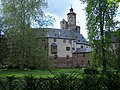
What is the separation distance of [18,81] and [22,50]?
4408cm

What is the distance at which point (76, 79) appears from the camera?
9.49m

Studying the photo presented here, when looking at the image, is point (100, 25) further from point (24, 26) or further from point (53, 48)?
point (53, 48)

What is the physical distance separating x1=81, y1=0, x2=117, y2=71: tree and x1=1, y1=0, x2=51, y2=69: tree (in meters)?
15.0

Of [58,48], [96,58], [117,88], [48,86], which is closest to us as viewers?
[48,86]

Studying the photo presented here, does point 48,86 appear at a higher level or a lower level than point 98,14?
lower

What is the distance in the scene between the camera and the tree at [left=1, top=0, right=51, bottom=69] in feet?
169

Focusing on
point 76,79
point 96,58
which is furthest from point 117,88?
point 96,58

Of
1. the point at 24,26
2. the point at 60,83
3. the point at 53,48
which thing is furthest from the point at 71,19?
the point at 60,83

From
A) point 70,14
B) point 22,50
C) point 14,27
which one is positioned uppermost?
point 70,14

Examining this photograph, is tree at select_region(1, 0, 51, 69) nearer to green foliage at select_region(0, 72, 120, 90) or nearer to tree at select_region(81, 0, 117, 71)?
tree at select_region(81, 0, 117, 71)

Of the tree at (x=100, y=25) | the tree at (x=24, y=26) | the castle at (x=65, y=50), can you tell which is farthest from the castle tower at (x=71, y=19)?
the tree at (x=100, y=25)

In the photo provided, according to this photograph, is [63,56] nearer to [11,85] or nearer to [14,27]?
[14,27]

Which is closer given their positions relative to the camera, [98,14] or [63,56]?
[98,14]

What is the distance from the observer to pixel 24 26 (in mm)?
51625
